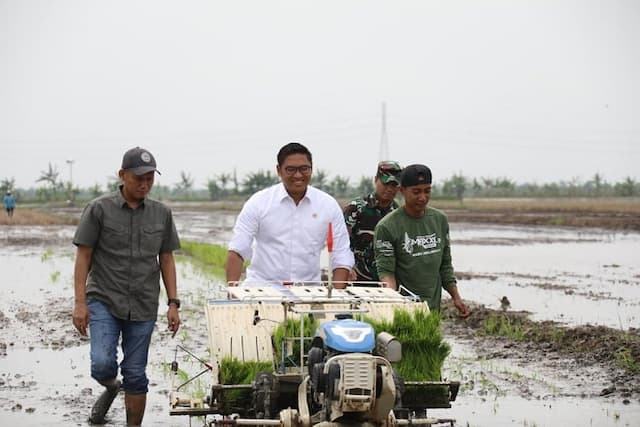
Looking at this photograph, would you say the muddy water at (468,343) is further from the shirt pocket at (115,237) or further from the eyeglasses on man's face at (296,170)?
the eyeglasses on man's face at (296,170)

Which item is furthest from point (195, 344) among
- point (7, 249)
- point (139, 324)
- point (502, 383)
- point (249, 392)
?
point (7, 249)

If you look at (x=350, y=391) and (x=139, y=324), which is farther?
(x=139, y=324)

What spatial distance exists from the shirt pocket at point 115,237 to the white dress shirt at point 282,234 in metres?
0.67

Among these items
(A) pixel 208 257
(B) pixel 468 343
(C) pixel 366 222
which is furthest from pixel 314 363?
(A) pixel 208 257

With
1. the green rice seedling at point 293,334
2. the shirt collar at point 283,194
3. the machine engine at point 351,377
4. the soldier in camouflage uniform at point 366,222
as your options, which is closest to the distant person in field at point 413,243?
the shirt collar at point 283,194

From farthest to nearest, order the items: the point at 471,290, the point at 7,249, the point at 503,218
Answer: the point at 503,218, the point at 7,249, the point at 471,290

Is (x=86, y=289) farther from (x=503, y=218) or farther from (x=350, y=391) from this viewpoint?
(x=503, y=218)

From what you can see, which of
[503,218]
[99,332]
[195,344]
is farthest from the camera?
[503,218]

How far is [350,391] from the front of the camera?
419 centimetres

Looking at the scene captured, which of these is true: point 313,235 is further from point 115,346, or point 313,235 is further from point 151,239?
point 115,346

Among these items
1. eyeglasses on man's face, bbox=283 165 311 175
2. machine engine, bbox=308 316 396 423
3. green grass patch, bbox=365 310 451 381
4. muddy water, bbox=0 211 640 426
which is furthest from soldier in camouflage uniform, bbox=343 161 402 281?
machine engine, bbox=308 316 396 423

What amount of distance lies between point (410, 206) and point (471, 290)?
10565 mm

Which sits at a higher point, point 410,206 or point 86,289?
point 410,206

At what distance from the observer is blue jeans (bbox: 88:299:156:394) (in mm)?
6078
